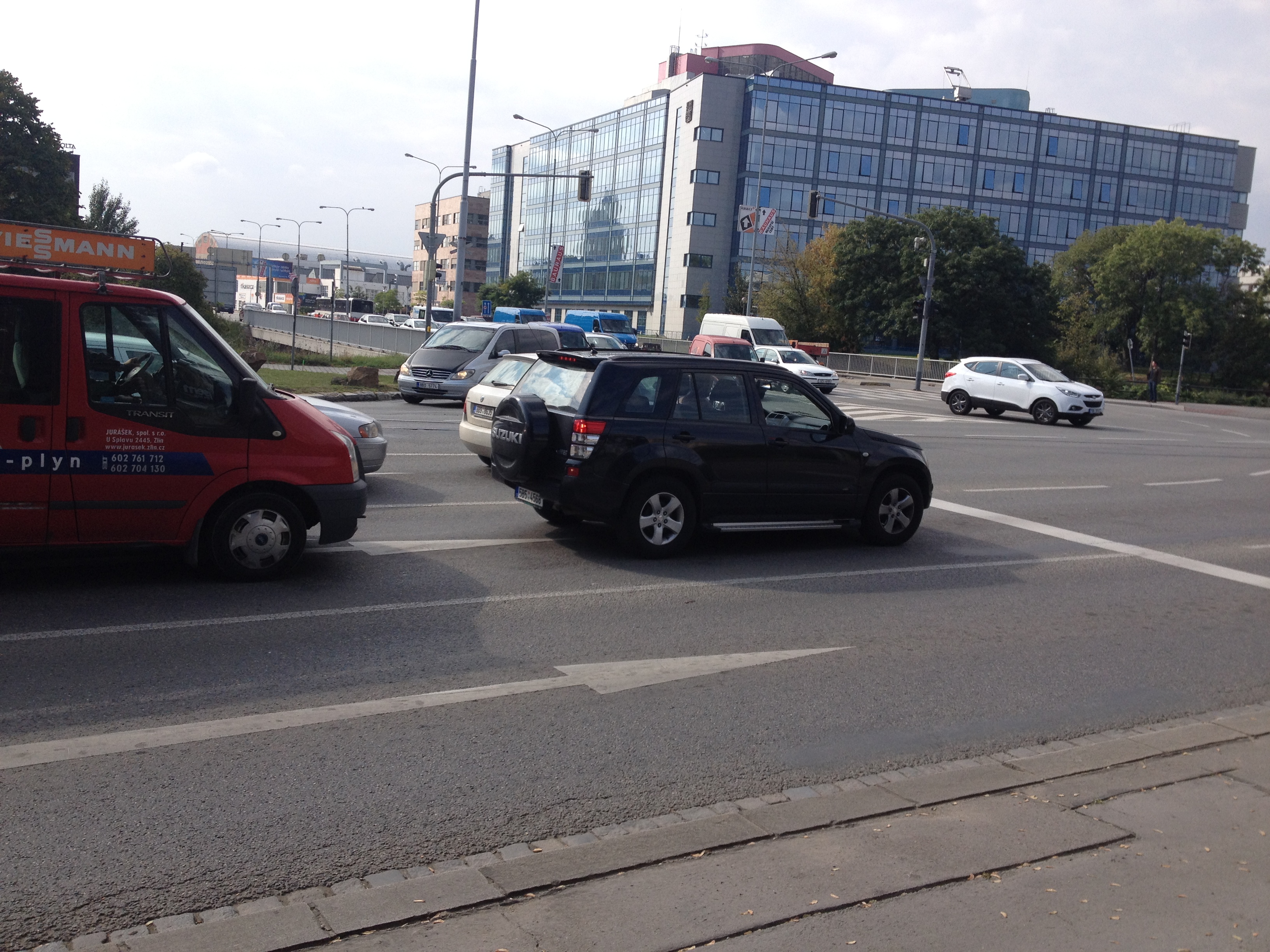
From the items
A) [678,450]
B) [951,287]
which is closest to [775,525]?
[678,450]

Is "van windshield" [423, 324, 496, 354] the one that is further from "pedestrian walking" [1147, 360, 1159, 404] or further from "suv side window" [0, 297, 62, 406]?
"pedestrian walking" [1147, 360, 1159, 404]

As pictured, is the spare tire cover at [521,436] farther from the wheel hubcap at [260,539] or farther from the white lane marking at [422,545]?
the wheel hubcap at [260,539]

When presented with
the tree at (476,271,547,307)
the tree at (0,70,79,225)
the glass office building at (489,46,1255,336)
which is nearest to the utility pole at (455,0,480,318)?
the tree at (0,70,79,225)

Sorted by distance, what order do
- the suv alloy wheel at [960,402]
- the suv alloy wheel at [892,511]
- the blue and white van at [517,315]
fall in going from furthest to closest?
1. the blue and white van at [517,315]
2. the suv alloy wheel at [960,402]
3. the suv alloy wheel at [892,511]

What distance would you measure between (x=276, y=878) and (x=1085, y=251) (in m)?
85.6

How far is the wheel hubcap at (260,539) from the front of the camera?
25.0 ft

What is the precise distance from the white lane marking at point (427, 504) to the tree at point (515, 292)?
82699 millimetres

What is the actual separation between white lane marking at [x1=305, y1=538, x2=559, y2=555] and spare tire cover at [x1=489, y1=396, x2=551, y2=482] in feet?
1.85

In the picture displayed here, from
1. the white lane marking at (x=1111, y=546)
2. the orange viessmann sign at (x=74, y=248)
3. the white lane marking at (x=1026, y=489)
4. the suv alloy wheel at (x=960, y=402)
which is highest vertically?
the orange viessmann sign at (x=74, y=248)

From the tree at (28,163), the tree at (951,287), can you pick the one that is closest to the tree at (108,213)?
the tree at (28,163)

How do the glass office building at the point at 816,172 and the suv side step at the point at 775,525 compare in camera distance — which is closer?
the suv side step at the point at 775,525

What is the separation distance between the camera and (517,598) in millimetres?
7824

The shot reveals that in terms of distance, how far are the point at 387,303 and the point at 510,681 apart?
123 meters

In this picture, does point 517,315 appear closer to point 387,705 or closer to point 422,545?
point 422,545
